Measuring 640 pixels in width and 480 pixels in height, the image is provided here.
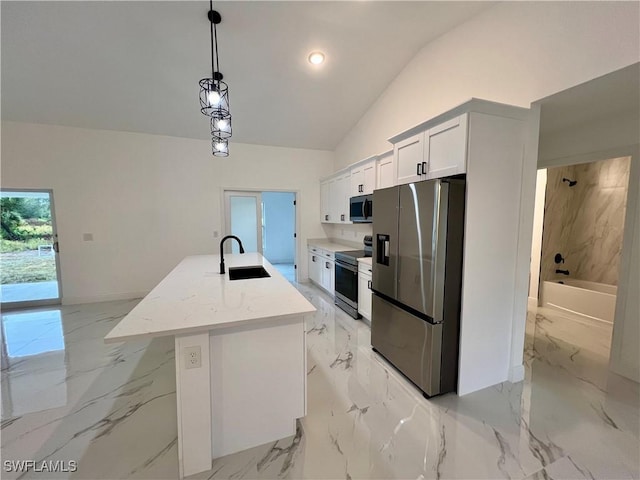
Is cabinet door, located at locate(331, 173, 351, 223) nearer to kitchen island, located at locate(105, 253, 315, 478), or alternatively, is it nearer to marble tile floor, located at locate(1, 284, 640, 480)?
marble tile floor, located at locate(1, 284, 640, 480)

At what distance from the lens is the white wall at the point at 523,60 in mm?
1606

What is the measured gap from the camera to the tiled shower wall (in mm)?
3922

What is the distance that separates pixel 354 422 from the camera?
182 centimetres

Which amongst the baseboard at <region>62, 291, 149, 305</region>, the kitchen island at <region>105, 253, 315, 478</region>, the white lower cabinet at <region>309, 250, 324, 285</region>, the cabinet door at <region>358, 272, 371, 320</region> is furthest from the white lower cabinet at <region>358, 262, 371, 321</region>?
the baseboard at <region>62, 291, 149, 305</region>

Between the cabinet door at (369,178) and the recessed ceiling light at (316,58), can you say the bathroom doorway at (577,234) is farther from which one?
the recessed ceiling light at (316,58)

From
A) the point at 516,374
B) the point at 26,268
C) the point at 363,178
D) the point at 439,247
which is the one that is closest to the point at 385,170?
the point at 363,178

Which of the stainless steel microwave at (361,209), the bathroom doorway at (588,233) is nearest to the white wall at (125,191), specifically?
the stainless steel microwave at (361,209)

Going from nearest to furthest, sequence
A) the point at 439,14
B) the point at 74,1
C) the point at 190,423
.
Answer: the point at 190,423 < the point at 74,1 < the point at 439,14

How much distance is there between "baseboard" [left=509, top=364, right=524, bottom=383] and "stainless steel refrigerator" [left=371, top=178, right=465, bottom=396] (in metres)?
0.58

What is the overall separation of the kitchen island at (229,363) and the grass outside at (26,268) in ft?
13.2

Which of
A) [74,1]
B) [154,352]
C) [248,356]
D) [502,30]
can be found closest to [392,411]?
[248,356]

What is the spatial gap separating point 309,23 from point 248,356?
3108 millimetres

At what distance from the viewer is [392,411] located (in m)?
1.93

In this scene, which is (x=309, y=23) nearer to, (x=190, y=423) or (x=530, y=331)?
(x=190, y=423)
